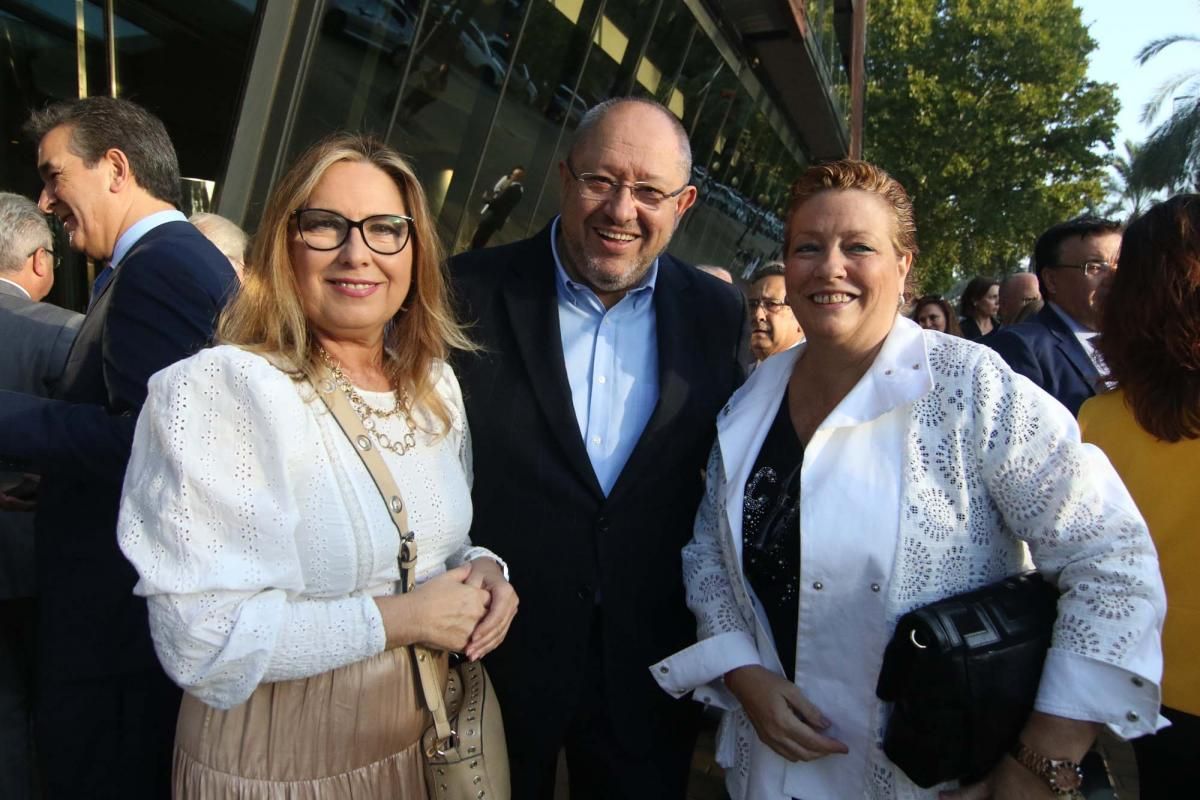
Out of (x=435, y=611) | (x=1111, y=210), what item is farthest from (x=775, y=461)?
(x=1111, y=210)

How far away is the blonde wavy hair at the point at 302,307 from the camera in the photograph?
67.4 inches

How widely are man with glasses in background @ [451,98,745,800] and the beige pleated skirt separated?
0.60 m

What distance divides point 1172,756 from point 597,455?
5.11 ft

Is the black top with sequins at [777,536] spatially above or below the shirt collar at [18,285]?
above

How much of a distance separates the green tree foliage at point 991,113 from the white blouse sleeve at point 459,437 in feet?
92.1

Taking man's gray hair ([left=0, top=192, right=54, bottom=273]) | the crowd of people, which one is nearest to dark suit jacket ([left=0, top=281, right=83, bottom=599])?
man's gray hair ([left=0, top=192, right=54, bottom=273])

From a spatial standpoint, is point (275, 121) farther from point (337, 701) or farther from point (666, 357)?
point (337, 701)

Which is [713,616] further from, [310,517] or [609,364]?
[310,517]

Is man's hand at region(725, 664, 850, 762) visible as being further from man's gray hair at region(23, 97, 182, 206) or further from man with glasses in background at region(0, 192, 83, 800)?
man's gray hair at region(23, 97, 182, 206)

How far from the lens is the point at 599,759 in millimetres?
2289

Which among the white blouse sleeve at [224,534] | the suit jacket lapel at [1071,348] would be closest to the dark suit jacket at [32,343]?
the white blouse sleeve at [224,534]

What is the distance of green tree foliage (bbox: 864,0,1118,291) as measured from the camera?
28.0m

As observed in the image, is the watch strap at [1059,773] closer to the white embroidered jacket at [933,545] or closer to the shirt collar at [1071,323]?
the white embroidered jacket at [933,545]

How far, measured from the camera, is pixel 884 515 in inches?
69.9
